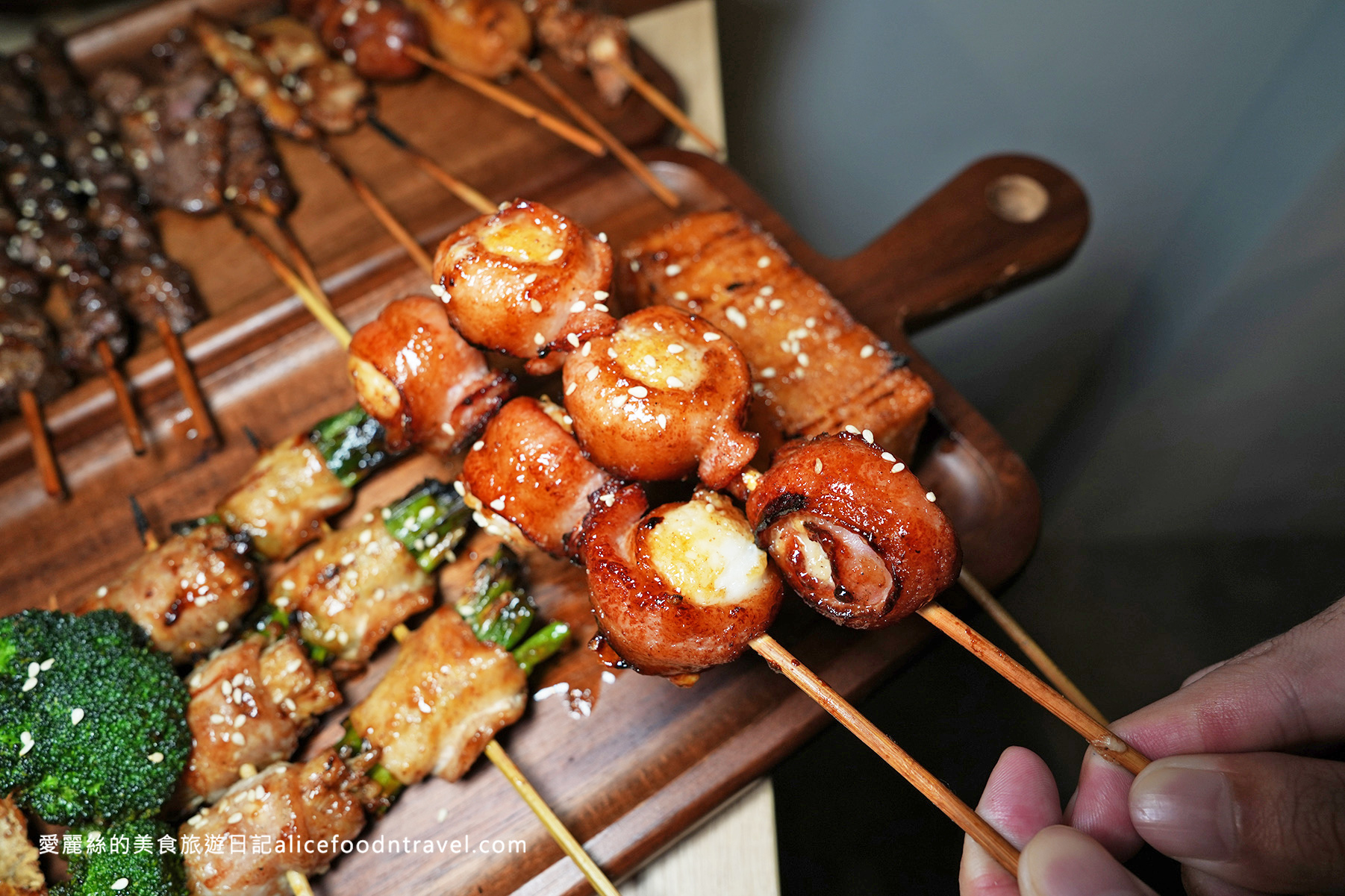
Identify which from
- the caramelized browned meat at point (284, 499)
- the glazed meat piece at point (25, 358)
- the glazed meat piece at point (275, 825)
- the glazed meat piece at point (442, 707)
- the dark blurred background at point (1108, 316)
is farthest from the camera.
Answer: the dark blurred background at point (1108, 316)

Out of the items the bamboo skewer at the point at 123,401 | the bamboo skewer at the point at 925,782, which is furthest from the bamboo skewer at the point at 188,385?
the bamboo skewer at the point at 925,782

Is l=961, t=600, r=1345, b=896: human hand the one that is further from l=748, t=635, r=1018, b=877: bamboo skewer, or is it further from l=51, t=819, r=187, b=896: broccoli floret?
l=51, t=819, r=187, b=896: broccoli floret

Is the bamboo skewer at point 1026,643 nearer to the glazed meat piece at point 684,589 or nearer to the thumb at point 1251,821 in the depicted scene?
the thumb at point 1251,821

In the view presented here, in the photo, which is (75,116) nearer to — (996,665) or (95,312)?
(95,312)

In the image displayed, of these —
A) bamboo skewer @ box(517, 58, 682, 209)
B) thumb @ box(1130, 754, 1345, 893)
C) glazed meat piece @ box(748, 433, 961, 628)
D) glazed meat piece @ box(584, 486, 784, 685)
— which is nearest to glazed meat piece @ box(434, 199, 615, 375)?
glazed meat piece @ box(584, 486, 784, 685)

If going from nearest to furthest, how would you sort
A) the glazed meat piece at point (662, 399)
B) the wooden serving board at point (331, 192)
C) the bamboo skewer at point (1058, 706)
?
the bamboo skewer at point (1058, 706), the glazed meat piece at point (662, 399), the wooden serving board at point (331, 192)

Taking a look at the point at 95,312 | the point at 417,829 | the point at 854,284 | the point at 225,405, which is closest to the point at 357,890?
the point at 417,829

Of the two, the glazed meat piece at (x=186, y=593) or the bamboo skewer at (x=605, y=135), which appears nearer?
the glazed meat piece at (x=186, y=593)

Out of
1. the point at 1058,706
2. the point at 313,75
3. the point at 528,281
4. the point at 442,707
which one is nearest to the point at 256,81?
the point at 313,75
